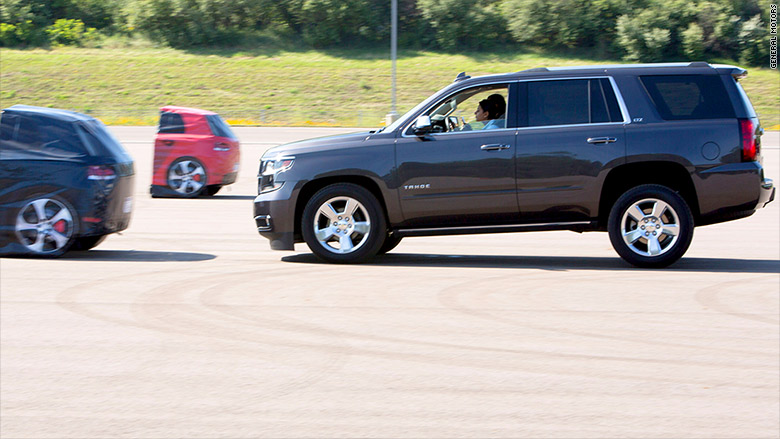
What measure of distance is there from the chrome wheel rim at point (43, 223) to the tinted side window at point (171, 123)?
27.2 ft

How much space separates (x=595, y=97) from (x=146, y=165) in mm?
16881

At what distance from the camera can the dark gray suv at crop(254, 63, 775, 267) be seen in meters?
9.41

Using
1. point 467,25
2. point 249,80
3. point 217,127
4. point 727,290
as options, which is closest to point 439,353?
point 727,290

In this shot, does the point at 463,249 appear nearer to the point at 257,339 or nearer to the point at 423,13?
the point at 257,339

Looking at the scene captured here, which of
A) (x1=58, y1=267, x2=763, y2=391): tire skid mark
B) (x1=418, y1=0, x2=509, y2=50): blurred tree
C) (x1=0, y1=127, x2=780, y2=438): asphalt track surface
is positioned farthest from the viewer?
(x1=418, y1=0, x2=509, y2=50): blurred tree

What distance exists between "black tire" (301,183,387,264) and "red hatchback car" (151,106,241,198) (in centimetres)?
837

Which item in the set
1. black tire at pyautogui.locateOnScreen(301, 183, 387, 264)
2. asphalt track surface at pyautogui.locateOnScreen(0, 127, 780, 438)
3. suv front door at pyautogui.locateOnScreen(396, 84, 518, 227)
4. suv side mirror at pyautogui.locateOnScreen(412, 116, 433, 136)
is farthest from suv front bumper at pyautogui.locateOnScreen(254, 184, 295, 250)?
suv side mirror at pyautogui.locateOnScreen(412, 116, 433, 136)

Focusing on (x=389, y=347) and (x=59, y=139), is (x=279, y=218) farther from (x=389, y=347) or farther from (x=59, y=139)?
(x=389, y=347)

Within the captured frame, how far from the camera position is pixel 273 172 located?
10.1m

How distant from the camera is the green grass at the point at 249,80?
53531 mm

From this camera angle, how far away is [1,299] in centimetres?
805

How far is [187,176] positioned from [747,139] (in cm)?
1105

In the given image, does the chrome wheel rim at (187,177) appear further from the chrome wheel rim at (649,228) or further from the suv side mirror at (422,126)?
the chrome wheel rim at (649,228)

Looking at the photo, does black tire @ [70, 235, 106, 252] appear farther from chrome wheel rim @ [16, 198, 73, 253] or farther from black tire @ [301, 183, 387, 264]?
black tire @ [301, 183, 387, 264]
